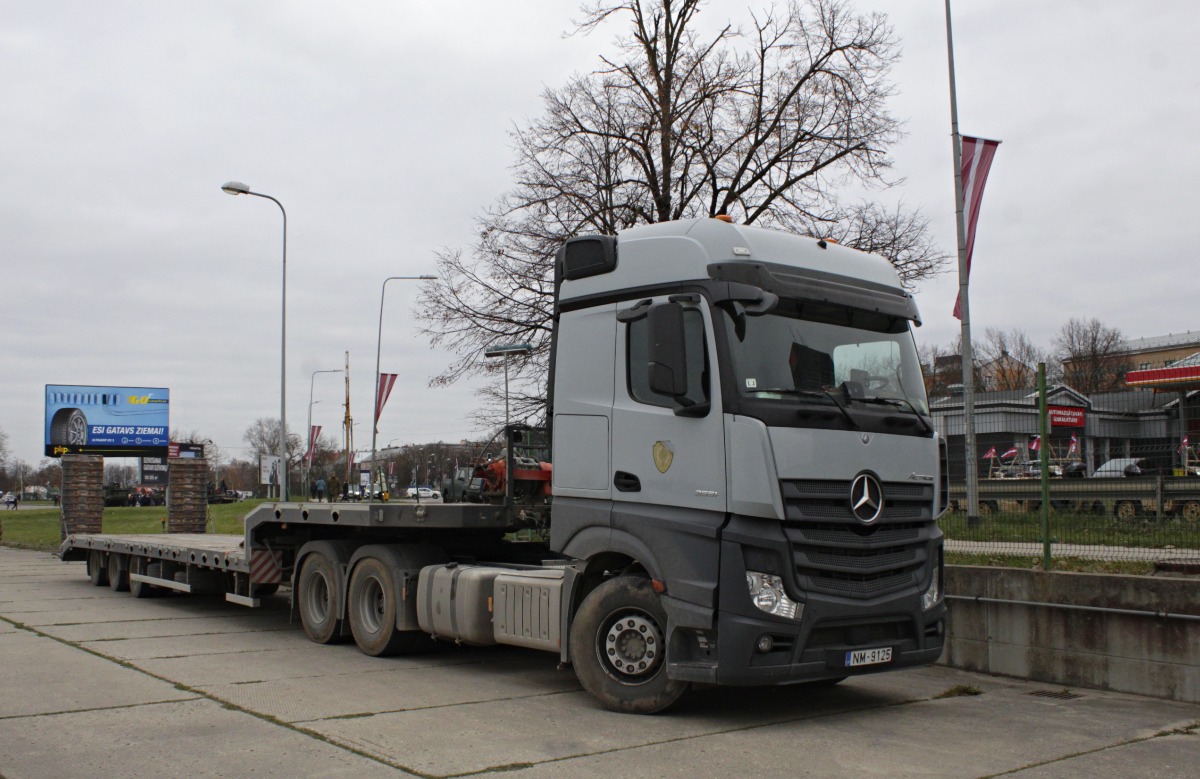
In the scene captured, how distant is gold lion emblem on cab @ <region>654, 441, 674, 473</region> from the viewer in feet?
23.4

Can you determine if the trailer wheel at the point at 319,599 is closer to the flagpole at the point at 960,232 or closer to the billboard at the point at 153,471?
the flagpole at the point at 960,232

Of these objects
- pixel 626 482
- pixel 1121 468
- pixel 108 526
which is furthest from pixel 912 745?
pixel 108 526

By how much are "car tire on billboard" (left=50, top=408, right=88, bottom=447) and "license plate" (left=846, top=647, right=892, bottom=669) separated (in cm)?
3736

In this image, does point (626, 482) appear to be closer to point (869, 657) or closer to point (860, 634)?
point (860, 634)

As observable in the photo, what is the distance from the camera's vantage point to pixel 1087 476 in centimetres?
1081

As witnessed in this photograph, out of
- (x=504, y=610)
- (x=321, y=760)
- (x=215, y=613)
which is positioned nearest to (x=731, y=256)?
(x=504, y=610)

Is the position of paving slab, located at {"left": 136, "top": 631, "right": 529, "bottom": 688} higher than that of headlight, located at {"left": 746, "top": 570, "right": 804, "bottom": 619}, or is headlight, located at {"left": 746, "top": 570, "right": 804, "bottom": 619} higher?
headlight, located at {"left": 746, "top": 570, "right": 804, "bottom": 619}

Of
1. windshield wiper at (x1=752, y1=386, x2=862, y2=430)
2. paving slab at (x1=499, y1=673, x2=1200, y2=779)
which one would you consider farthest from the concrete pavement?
windshield wiper at (x1=752, y1=386, x2=862, y2=430)

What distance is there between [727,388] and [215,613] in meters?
8.95

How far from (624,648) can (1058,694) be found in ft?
12.4

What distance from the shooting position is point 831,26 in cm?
2211

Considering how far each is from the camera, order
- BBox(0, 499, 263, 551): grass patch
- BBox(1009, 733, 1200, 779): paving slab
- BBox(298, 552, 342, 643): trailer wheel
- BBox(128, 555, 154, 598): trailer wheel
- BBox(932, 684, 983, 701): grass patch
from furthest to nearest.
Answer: BBox(0, 499, 263, 551): grass patch < BBox(128, 555, 154, 598): trailer wheel < BBox(298, 552, 342, 643): trailer wheel < BBox(932, 684, 983, 701): grass patch < BBox(1009, 733, 1200, 779): paving slab

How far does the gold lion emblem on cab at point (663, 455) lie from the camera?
7125 mm

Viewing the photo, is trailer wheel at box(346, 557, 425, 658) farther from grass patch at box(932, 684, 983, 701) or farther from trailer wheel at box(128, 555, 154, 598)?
trailer wheel at box(128, 555, 154, 598)
